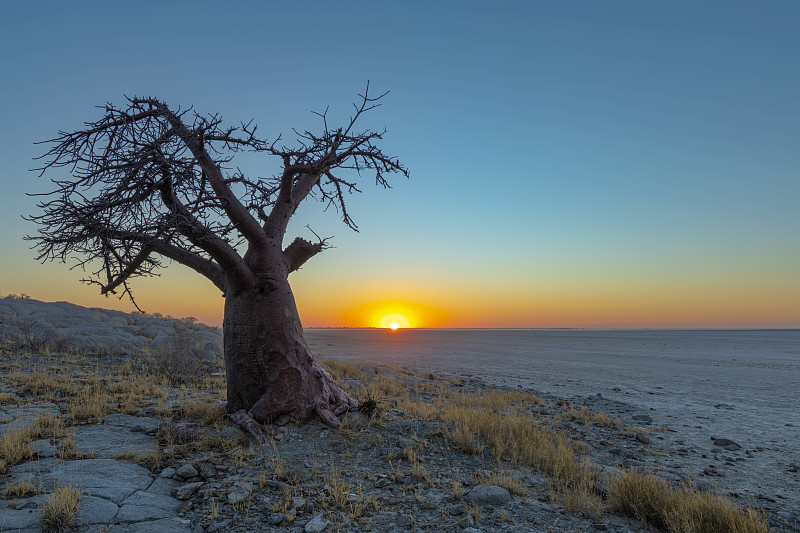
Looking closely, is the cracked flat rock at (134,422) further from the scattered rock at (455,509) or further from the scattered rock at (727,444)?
the scattered rock at (727,444)

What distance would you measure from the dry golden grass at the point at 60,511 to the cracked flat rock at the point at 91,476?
1.62 ft

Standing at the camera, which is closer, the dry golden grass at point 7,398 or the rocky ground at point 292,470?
the rocky ground at point 292,470

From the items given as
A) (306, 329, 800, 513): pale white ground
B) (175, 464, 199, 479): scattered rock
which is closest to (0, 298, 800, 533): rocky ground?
(175, 464, 199, 479): scattered rock

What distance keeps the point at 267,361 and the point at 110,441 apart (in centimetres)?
246

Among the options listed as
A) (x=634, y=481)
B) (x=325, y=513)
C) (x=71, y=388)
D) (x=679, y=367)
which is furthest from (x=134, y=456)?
(x=679, y=367)

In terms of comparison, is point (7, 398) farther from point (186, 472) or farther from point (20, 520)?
point (20, 520)

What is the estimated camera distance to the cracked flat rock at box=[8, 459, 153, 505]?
4.54m

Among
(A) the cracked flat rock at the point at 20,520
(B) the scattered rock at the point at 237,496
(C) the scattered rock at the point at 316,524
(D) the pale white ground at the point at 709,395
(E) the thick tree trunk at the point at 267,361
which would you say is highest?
(E) the thick tree trunk at the point at 267,361

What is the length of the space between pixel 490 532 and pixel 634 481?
225 centimetres

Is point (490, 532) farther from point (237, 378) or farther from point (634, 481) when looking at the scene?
point (237, 378)

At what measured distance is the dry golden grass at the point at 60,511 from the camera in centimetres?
374

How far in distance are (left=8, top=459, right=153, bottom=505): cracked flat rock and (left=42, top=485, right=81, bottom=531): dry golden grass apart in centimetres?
49

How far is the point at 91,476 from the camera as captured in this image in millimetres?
4887

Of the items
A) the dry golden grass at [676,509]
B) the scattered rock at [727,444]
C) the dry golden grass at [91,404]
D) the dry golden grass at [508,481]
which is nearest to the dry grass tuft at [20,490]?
the dry golden grass at [91,404]
